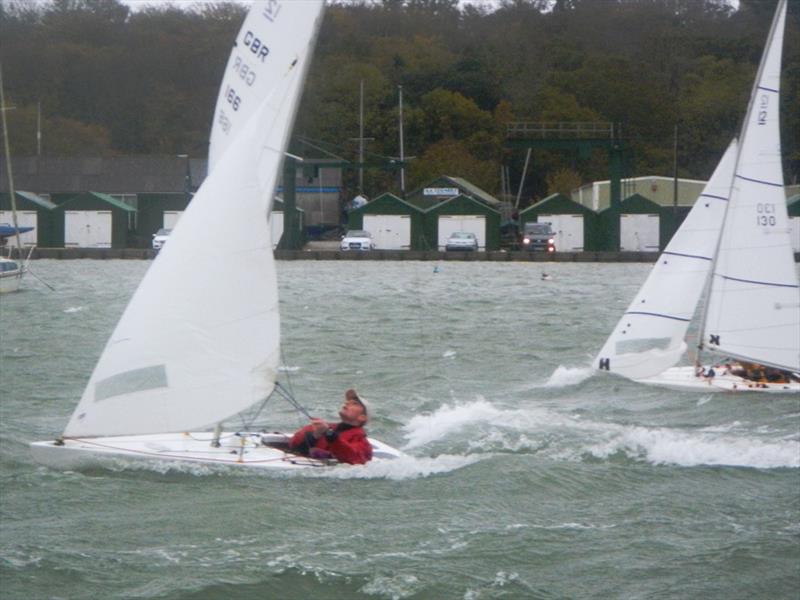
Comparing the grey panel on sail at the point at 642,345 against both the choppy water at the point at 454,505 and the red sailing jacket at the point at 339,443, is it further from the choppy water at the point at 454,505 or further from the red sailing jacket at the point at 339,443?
the red sailing jacket at the point at 339,443

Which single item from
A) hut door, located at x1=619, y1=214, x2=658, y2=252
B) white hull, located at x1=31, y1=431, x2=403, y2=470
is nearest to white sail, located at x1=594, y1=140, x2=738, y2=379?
white hull, located at x1=31, y1=431, x2=403, y2=470

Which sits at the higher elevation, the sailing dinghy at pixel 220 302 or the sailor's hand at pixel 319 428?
the sailing dinghy at pixel 220 302

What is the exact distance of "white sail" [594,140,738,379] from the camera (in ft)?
50.7

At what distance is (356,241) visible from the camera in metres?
41.4

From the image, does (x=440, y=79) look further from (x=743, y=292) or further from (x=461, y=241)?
(x=743, y=292)

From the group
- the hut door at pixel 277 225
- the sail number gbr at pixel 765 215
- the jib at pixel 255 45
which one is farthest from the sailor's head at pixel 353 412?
the hut door at pixel 277 225

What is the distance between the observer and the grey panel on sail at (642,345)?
50.7 ft

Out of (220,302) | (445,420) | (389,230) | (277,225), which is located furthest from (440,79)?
(220,302)

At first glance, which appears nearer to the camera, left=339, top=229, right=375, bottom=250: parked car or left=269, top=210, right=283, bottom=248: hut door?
left=269, top=210, right=283, bottom=248: hut door

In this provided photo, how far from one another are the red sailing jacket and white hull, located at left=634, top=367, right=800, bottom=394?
575cm

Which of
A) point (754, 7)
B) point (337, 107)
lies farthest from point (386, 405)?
point (754, 7)

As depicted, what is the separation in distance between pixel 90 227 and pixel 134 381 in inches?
1219

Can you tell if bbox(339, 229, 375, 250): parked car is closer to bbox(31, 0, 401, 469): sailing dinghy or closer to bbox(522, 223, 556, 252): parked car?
bbox(522, 223, 556, 252): parked car

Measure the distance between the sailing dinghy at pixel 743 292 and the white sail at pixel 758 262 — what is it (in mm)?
11
